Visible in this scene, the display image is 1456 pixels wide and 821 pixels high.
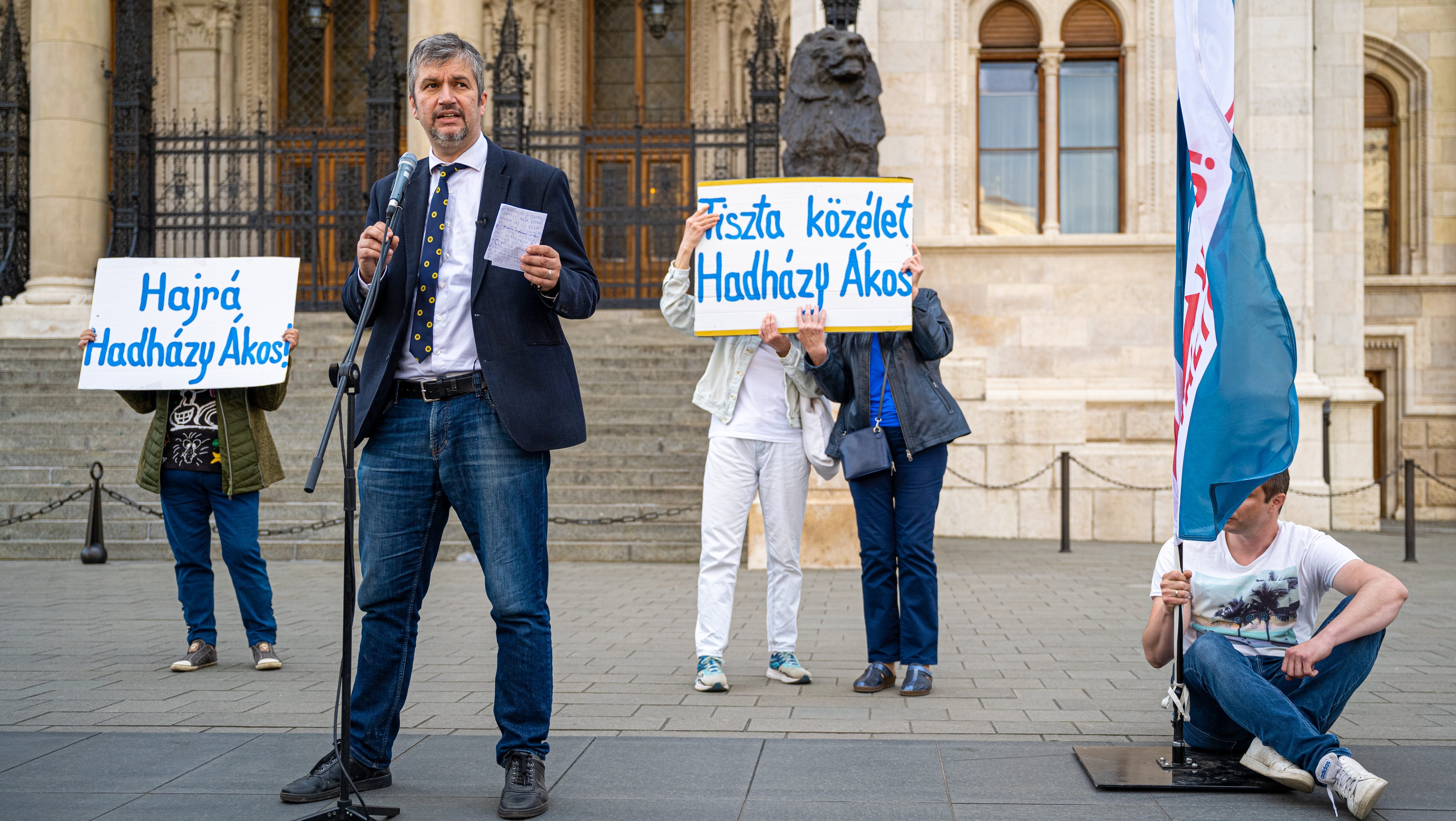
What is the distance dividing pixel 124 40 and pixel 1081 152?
12767mm

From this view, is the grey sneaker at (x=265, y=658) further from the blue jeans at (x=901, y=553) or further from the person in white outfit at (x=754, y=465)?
the blue jeans at (x=901, y=553)

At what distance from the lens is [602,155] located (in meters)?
20.8

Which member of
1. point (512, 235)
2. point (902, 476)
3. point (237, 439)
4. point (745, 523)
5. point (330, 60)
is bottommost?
point (745, 523)

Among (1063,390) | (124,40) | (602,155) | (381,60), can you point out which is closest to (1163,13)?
(1063,390)

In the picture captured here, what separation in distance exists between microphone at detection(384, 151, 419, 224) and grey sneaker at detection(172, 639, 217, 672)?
3336 mm

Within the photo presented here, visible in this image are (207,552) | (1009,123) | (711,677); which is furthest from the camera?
(1009,123)

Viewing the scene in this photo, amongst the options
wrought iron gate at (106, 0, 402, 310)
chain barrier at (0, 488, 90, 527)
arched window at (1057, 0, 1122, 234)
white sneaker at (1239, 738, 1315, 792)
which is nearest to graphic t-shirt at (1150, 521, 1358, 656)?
white sneaker at (1239, 738, 1315, 792)

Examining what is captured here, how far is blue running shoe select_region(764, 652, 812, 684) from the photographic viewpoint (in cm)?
589

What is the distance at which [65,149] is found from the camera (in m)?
17.5

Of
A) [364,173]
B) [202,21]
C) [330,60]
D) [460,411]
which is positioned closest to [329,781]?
[460,411]

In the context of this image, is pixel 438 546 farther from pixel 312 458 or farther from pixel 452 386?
pixel 312 458

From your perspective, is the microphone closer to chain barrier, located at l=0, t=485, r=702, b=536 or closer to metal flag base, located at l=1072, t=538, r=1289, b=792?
metal flag base, located at l=1072, t=538, r=1289, b=792

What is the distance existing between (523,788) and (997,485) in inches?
413

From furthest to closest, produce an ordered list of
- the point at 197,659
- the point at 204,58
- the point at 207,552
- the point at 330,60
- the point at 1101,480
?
the point at 330,60
the point at 204,58
the point at 1101,480
the point at 207,552
the point at 197,659
